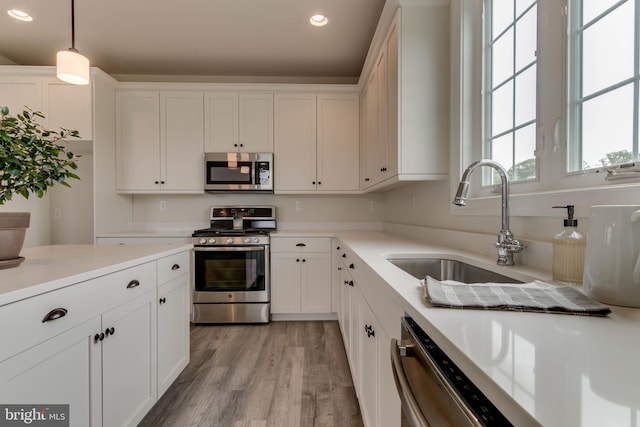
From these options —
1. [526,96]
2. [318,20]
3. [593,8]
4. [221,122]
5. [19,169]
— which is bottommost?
[19,169]

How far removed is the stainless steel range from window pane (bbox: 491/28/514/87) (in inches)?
87.3

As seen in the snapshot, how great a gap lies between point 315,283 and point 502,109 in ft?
7.03

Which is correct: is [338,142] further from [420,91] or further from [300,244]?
[420,91]

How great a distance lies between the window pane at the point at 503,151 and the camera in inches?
57.4

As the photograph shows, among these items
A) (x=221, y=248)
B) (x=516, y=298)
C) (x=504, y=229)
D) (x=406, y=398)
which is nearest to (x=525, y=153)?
(x=504, y=229)

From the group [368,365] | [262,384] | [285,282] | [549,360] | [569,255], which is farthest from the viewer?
[285,282]

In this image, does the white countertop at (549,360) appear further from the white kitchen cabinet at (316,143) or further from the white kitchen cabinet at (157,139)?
the white kitchen cabinet at (157,139)

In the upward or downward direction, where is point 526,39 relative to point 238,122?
downward

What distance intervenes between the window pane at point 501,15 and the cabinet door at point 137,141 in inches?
121

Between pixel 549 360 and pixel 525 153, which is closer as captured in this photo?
A: pixel 549 360

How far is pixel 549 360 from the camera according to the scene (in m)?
0.43

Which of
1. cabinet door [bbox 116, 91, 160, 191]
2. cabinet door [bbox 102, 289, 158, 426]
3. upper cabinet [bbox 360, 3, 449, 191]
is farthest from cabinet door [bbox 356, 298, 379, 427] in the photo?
cabinet door [bbox 116, 91, 160, 191]

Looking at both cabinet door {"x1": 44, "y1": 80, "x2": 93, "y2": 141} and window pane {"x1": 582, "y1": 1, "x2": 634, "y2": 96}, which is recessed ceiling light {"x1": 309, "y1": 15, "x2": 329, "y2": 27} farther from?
cabinet door {"x1": 44, "y1": 80, "x2": 93, "y2": 141}

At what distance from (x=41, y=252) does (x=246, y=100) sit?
2.26m
